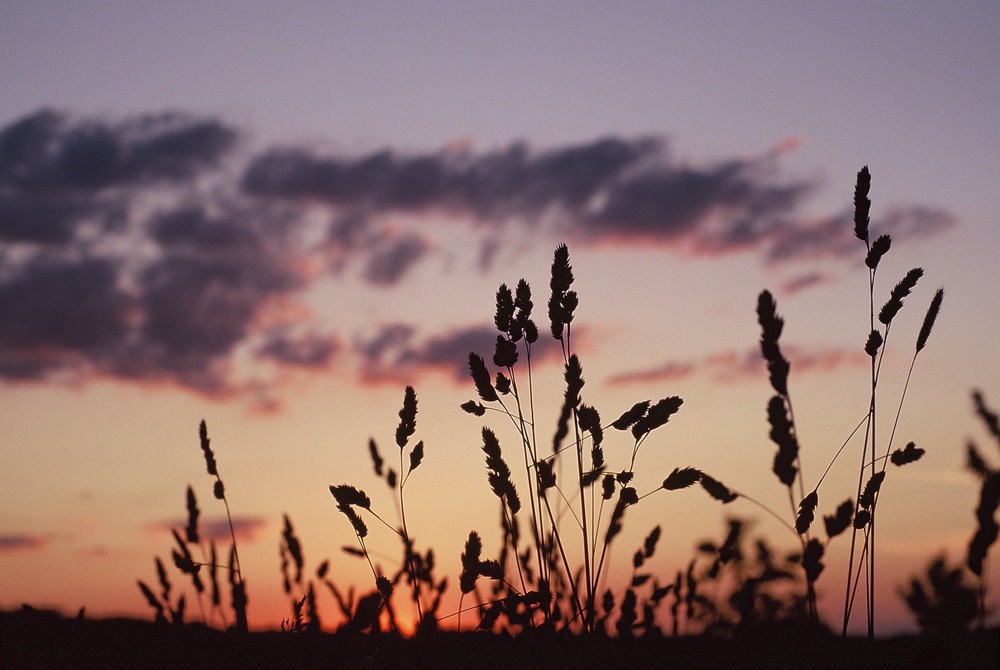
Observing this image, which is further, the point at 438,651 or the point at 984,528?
the point at 438,651

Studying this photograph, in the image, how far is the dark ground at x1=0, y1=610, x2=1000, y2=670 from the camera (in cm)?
324

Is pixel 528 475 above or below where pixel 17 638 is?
above

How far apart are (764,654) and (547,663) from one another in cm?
94

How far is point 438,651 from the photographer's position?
15.4 feet

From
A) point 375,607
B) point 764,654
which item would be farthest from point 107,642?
point 764,654

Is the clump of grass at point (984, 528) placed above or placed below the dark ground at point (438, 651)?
above

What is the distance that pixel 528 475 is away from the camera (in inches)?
152

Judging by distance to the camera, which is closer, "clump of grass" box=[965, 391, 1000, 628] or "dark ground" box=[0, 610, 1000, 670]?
"clump of grass" box=[965, 391, 1000, 628]

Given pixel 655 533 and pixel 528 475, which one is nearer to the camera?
pixel 528 475

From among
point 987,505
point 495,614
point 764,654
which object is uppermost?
point 987,505

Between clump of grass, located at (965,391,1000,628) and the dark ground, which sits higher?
clump of grass, located at (965,391,1000,628)

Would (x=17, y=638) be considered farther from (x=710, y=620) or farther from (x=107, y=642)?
(x=710, y=620)

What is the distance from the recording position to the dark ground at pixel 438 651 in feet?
10.6

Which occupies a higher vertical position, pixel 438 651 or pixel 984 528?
pixel 984 528
